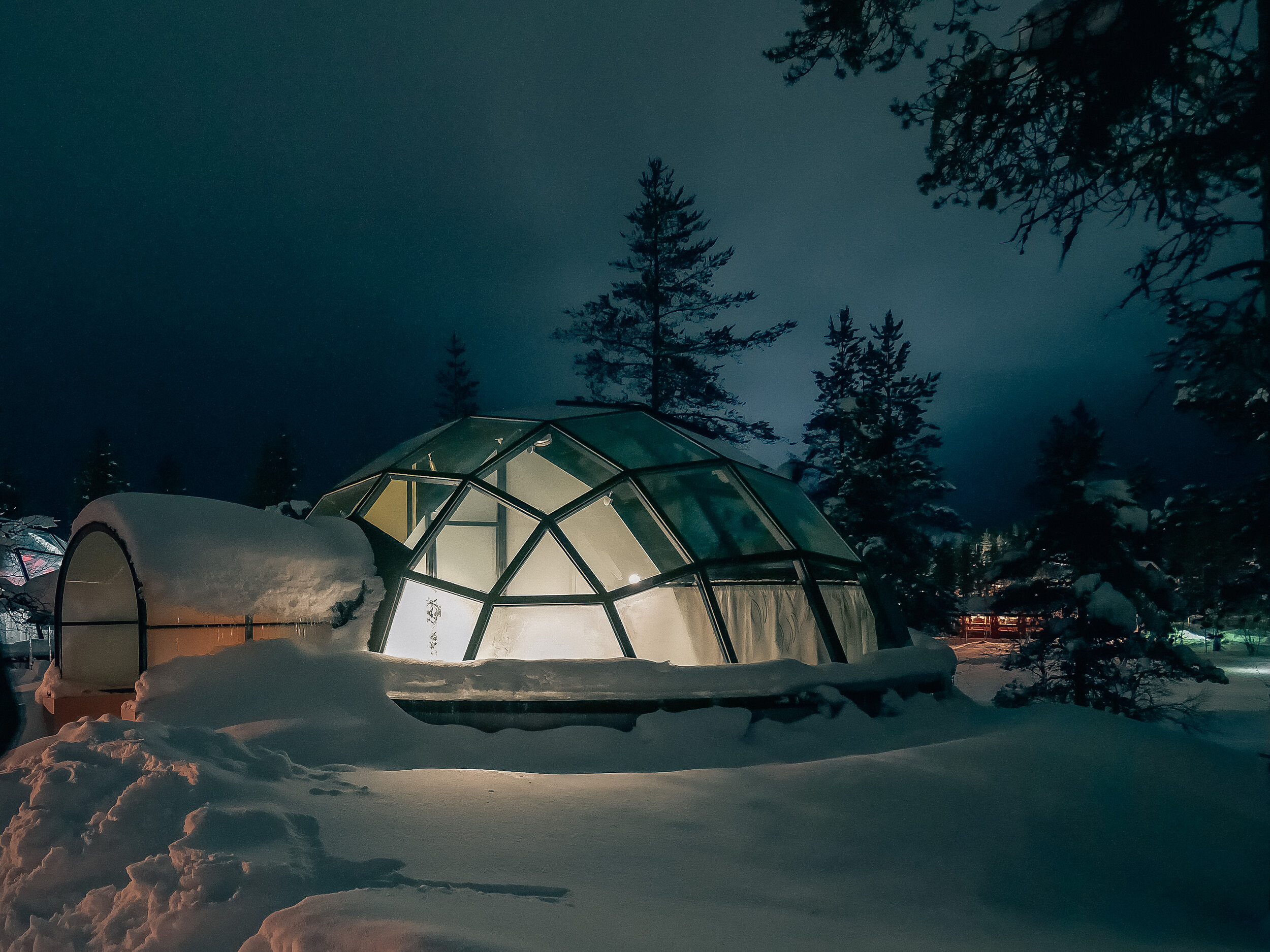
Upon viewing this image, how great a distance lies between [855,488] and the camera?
866 inches

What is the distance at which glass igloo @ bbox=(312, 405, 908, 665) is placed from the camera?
25.2ft

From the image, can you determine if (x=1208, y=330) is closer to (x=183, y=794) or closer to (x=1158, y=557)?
(x=183, y=794)

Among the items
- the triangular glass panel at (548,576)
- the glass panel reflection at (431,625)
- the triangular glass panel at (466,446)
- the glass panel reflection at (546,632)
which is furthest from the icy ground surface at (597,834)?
the triangular glass panel at (466,446)

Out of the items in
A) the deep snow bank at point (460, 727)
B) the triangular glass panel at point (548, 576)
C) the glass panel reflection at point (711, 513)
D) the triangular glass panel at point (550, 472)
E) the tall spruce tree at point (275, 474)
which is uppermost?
the tall spruce tree at point (275, 474)

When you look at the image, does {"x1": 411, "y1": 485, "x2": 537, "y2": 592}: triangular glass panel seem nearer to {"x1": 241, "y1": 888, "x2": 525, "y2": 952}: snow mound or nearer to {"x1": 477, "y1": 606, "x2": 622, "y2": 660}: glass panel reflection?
{"x1": 477, "y1": 606, "x2": 622, "y2": 660}: glass panel reflection

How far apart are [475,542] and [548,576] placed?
1154mm

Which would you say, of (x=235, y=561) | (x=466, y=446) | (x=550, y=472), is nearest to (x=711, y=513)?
(x=550, y=472)

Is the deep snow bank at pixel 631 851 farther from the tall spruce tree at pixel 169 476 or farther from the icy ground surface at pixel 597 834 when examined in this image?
the tall spruce tree at pixel 169 476

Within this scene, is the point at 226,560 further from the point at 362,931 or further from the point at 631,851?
the point at 362,931

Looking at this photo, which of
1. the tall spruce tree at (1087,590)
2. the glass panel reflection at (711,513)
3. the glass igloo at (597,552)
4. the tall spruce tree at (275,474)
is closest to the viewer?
the glass igloo at (597,552)

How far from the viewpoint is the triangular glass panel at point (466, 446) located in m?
9.13

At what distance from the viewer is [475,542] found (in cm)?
861

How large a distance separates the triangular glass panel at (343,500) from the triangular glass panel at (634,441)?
2.58m

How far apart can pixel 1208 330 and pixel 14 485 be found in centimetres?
5457
